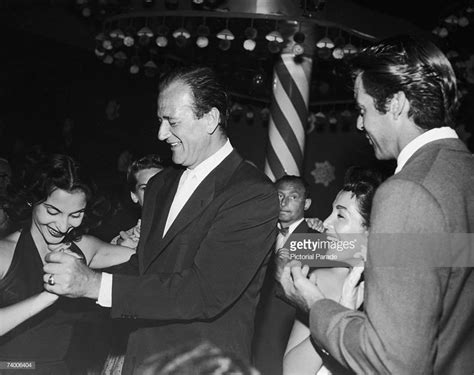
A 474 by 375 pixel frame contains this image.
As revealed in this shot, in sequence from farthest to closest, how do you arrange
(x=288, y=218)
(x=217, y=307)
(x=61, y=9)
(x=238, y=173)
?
(x=61, y=9), (x=288, y=218), (x=238, y=173), (x=217, y=307)

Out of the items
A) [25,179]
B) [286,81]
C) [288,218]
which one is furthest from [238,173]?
[286,81]

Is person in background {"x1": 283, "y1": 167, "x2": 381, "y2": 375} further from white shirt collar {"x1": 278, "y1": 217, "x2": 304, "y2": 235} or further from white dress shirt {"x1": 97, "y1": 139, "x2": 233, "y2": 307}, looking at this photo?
white shirt collar {"x1": 278, "y1": 217, "x2": 304, "y2": 235}

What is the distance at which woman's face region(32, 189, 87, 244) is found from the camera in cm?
224

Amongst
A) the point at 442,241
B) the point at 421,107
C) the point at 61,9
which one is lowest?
the point at 442,241

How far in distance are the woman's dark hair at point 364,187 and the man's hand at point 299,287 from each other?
80 cm

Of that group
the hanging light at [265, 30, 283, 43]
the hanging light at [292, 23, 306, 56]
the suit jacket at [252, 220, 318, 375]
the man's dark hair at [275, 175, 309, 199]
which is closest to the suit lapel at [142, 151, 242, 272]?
the suit jacket at [252, 220, 318, 375]

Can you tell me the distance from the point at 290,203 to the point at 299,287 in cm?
244

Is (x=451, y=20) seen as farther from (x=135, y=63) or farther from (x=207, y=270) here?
(x=207, y=270)

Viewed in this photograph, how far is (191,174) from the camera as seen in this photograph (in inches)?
79.7

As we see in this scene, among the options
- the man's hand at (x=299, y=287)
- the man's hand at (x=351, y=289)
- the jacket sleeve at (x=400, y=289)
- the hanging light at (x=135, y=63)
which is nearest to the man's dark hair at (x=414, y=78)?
the jacket sleeve at (x=400, y=289)

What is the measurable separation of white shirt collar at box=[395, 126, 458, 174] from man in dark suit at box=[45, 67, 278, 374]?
1.97ft

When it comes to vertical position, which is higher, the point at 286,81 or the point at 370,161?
the point at 286,81

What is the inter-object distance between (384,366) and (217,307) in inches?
27.1

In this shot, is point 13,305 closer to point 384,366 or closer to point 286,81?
point 384,366
